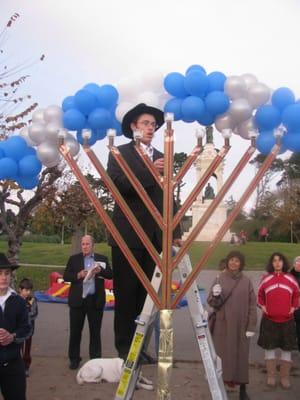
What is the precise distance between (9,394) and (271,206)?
36.8m

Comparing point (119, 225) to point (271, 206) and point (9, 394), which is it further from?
point (271, 206)

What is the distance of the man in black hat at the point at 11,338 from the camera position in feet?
12.2

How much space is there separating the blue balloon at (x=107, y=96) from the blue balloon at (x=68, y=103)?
0.21 m

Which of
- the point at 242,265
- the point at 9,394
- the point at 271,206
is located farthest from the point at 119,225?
the point at 271,206

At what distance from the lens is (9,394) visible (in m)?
3.74

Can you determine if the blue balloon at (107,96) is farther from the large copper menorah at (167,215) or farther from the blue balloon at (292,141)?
the blue balloon at (292,141)

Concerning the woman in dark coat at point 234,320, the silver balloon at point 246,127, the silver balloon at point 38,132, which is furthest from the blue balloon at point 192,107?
the woman in dark coat at point 234,320

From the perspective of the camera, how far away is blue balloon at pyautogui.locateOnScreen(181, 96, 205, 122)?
3693mm

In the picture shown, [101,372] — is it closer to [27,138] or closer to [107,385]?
[107,385]

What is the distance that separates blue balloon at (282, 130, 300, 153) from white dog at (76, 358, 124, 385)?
2.78 meters

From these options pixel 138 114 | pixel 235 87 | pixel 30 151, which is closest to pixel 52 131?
pixel 30 151

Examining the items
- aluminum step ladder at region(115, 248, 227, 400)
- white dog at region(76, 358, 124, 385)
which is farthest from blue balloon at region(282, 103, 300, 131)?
white dog at region(76, 358, 124, 385)

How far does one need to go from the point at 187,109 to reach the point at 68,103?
927 millimetres

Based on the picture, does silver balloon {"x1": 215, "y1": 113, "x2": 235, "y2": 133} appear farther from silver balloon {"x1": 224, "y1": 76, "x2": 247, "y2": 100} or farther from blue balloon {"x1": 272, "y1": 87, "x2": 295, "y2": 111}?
blue balloon {"x1": 272, "y1": 87, "x2": 295, "y2": 111}
